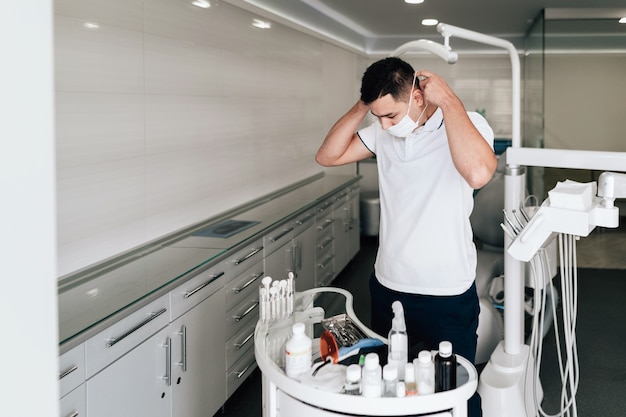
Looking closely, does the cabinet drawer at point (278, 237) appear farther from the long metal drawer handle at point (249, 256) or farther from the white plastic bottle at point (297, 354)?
the white plastic bottle at point (297, 354)

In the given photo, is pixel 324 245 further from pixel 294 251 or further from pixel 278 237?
pixel 278 237

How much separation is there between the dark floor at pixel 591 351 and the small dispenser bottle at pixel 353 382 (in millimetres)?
1899

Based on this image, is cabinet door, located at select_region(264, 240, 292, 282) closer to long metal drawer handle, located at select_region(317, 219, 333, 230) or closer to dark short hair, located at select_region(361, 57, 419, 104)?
long metal drawer handle, located at select_region(317, 219, 333, 230)

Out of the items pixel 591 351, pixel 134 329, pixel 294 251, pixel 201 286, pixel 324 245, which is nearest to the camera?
pixel 134 329

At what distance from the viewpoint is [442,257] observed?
7.70ft

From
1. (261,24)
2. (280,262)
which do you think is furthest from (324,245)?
(261,24)

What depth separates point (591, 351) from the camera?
14.6 ft

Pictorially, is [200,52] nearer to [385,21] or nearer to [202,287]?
[202,287]

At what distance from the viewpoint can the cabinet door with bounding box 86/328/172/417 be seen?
Result: 230 centimetres

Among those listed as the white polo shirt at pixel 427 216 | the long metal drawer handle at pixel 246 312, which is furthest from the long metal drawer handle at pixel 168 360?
the white polo shirt at pixel 427 216

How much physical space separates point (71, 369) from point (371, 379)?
1.06m

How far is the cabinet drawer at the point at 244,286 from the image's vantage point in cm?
342

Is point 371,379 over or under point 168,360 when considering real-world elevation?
over

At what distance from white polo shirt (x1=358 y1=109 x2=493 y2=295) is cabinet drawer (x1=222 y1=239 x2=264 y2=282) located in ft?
3.74
